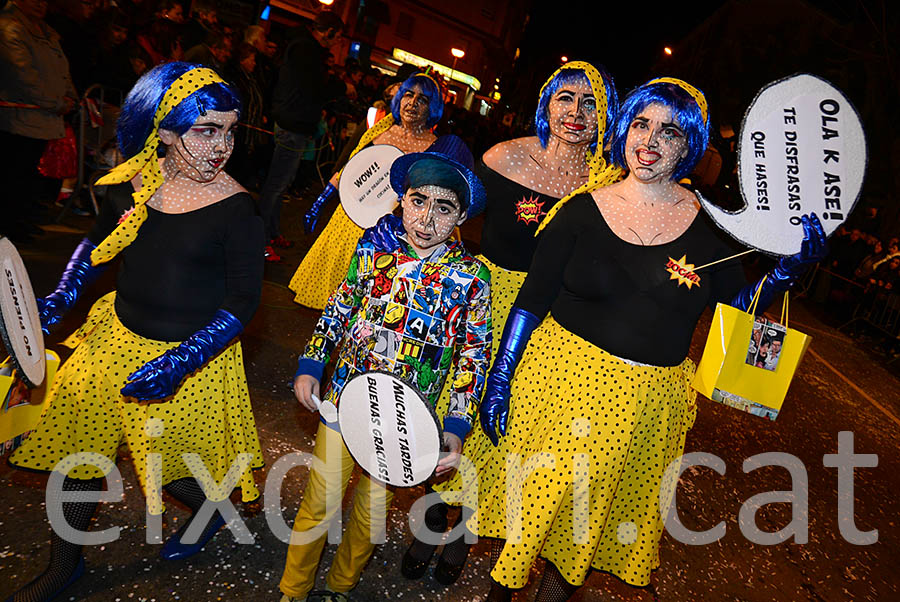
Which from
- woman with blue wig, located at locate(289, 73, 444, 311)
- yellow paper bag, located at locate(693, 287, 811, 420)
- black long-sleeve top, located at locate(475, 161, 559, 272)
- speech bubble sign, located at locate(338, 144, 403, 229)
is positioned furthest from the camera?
woman with blue wig, located at locate(289, 73, 444, 311)

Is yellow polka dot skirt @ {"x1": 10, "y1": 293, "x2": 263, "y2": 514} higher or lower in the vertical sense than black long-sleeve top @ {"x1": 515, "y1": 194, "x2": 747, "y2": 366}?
lower

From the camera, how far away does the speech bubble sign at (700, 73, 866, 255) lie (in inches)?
76.9

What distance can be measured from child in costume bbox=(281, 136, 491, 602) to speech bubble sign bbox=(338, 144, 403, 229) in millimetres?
1927

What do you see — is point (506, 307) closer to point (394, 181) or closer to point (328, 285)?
point (394, 181)

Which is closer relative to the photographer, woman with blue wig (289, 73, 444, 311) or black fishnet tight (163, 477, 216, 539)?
black fishnet tight (163, 477, 216, 539)

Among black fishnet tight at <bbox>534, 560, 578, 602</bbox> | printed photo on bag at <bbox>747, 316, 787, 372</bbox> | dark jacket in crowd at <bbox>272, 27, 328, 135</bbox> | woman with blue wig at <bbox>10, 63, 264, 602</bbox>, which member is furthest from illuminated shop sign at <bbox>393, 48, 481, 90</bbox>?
printed photo on bag at <bbox>747, 316, 787, 372</bbox>

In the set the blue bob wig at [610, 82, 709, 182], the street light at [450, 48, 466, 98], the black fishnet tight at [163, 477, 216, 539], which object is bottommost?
the black fishnet tight at [163, 477, 216, 539]

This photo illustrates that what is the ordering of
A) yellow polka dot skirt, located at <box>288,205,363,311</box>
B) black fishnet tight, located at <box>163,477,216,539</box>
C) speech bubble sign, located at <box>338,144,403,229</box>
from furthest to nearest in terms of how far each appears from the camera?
yellow polka dot skirt, located at <box>288,205,363,311</box>, speech bubble sign, located at <box>338,144,403,229</box>, black fishnet tight, located at <box>163,477,216,539</box>

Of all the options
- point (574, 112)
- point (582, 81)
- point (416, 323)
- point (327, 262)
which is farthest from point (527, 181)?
point (327, 262)

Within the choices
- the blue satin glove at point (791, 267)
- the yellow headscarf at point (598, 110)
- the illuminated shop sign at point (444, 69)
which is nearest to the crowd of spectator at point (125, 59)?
the yellow headscarf at point (598, 110)

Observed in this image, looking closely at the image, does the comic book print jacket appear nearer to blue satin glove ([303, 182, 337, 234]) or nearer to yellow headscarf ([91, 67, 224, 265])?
yellow headscarf ([91, 67, 224, 265])

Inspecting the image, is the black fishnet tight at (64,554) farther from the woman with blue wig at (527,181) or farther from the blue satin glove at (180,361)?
the woman with blue wig at (527,181)

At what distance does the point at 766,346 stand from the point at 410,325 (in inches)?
43.4

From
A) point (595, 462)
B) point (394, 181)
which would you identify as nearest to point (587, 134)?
point (394, 181)
